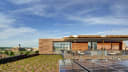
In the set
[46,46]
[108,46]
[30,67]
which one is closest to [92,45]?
[108,46]

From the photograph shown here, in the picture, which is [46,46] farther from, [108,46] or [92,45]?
[108,46]

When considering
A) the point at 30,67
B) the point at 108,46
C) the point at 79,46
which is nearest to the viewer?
the point at 30,67

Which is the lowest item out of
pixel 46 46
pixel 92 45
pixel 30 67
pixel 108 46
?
pixel 30 67

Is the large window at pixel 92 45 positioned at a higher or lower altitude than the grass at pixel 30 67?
higher

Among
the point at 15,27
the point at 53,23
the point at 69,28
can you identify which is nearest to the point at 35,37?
the point at 15,27

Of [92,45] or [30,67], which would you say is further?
[92,45]

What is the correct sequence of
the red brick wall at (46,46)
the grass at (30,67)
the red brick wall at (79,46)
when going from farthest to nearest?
the red brick wall at (46,46), the red brick wall at (79,46), the grass at (30,67)

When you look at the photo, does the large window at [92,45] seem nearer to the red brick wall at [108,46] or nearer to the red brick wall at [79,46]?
the red brick wall at [108,46]

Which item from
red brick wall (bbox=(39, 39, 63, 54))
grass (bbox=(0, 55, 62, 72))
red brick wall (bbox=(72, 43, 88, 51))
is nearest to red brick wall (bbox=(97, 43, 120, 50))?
red brick wall (bbox=(72, 43, 88, 51))

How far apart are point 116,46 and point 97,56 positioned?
40.5ft

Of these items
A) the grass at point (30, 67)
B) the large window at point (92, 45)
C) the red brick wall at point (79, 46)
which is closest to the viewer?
the grass at point (30, 67)

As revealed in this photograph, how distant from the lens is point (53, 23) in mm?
28734

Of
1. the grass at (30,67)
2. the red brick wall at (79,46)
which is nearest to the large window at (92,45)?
the red brick wall at (79,46)

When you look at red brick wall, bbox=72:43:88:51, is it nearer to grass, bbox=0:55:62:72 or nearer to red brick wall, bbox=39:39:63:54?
red brick wall, bbox=39:39:63:54
